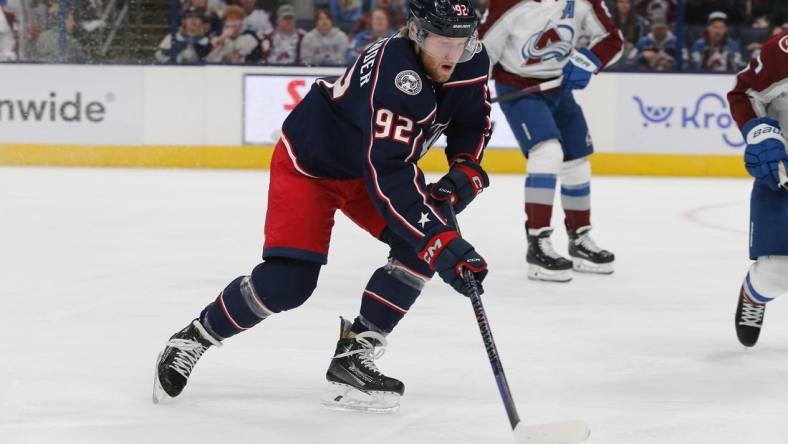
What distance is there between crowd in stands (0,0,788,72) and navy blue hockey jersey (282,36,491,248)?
20.4 ft

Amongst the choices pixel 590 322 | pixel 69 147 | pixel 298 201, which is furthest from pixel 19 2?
pixel 298 201

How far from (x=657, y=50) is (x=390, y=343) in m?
6.07

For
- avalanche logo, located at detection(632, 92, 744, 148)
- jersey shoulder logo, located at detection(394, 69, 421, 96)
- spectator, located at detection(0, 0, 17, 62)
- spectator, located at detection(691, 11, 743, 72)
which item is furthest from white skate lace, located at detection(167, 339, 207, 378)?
spectator, located at detection(691, 11, 743, 72)

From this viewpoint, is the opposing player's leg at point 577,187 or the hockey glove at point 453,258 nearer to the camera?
the hockey glove at point 453,258

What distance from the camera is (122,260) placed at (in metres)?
4.77

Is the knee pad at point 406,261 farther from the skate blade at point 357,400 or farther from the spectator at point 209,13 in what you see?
the spectator at point 209,13

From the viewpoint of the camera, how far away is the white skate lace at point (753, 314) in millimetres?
3264

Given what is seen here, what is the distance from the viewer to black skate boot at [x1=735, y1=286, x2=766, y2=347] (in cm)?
327

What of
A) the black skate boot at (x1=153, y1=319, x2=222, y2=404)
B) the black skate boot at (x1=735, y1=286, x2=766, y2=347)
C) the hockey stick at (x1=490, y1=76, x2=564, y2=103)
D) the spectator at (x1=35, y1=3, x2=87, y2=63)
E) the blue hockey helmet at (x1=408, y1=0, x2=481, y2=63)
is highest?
the blue hockey helmet at (x1=408, y1=0, x2=481, y2=63)

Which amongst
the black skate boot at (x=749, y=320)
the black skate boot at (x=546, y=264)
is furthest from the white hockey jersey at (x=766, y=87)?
the black skate boot at (x=546, y=264)

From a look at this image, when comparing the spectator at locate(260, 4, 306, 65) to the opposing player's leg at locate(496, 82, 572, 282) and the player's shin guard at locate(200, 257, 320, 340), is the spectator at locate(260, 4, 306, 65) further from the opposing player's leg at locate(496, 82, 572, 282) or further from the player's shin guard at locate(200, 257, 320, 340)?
the player's shin guard at locate(200, 257, 320, 340)

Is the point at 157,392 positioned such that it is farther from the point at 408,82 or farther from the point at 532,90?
the point at 532,90

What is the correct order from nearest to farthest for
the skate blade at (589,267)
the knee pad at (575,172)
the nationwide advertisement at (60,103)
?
the skate blade at (589,267) < the knee pad at (575,172) < the nationwide advertisement at (60,103)

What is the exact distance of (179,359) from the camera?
2.66m
